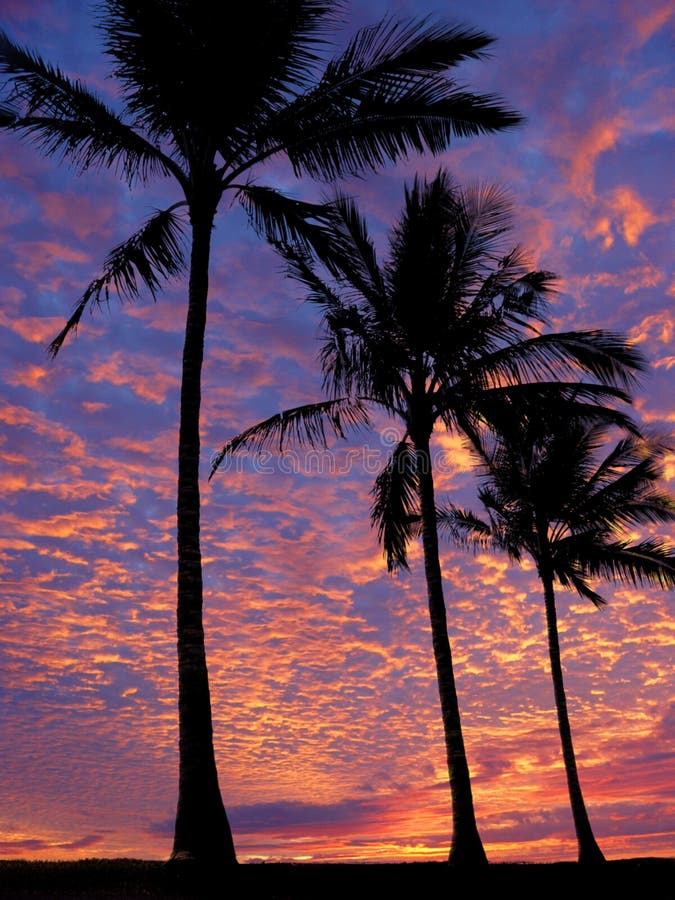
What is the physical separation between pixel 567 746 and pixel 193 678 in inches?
500

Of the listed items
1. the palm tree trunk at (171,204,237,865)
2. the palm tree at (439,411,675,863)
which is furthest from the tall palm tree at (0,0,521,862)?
the palm tree at (439,411,675,863)

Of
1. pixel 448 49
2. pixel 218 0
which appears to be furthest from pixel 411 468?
pixel 218 0

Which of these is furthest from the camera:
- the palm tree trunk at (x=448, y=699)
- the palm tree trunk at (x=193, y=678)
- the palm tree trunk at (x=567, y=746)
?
the palm tree trunk at (x=567, y=746)

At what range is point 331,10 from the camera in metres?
13.1

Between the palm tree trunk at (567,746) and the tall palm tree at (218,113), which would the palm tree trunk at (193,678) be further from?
the palm tree trunk at (567,746)

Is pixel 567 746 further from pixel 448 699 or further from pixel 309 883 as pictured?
pixel 309 883

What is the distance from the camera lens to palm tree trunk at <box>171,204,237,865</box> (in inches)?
392

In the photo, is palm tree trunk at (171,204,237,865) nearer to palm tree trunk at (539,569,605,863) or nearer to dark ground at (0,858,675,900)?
dark ground at (0,858,675,900)

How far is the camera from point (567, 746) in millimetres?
20078

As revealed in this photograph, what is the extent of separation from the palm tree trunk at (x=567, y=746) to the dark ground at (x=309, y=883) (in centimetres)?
252

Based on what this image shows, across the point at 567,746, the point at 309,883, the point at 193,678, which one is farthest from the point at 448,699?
the point at 567,746

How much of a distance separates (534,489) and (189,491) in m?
12.0

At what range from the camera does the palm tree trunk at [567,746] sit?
63.8 feet

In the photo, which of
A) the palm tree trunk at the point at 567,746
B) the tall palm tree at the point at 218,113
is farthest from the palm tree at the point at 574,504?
the tall palm tree at the point at 218,113
